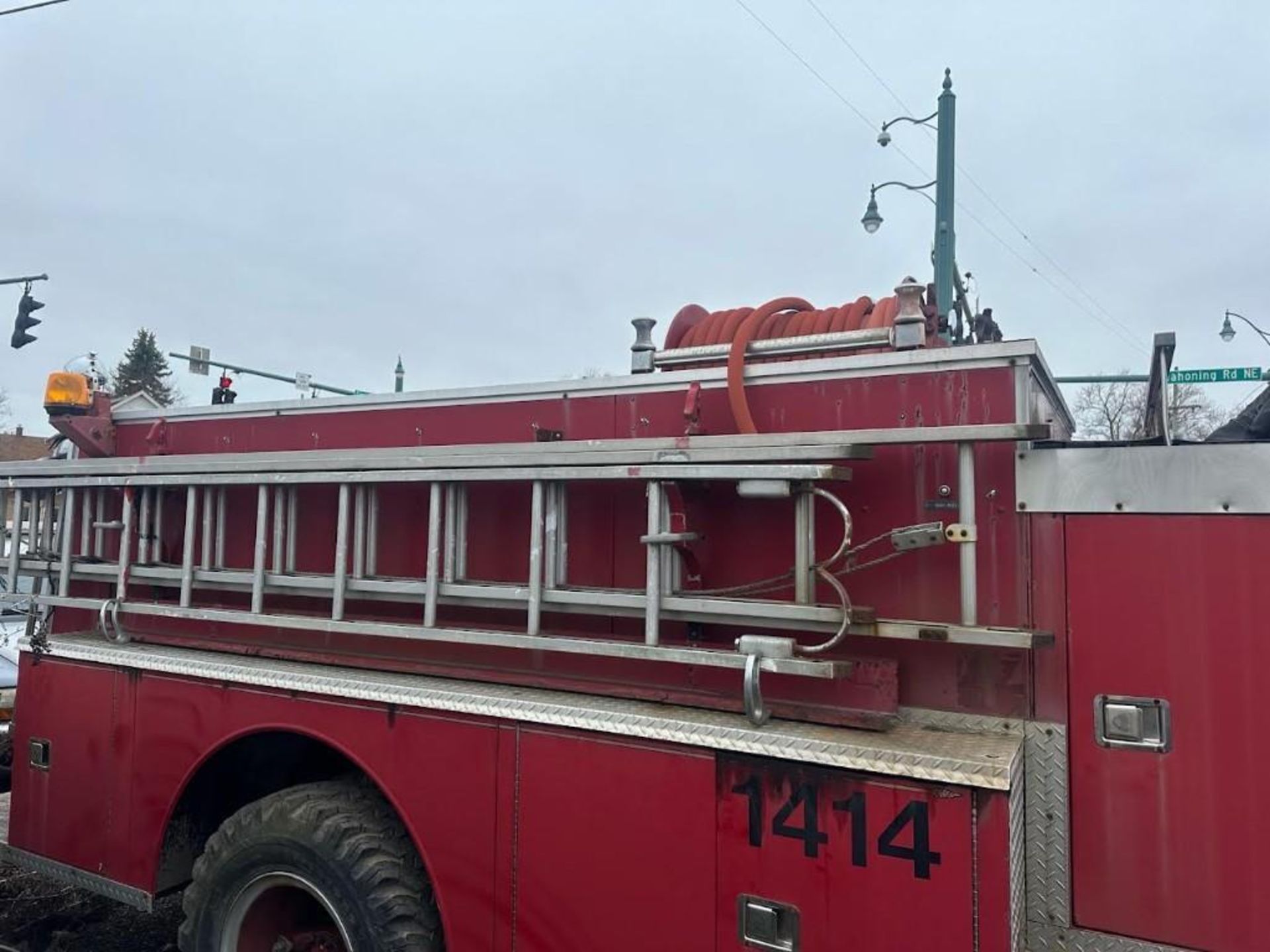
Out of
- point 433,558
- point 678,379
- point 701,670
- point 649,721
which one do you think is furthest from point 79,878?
point 678,379

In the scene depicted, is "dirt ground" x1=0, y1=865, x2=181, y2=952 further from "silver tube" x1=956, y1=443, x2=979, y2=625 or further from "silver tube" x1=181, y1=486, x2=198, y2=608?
"silver tube" x1=956, y1=443, x2=979, y2=625

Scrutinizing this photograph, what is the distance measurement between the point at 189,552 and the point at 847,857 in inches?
114

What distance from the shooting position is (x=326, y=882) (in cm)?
316

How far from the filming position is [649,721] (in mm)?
2709

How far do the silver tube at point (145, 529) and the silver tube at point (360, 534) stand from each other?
122 cm

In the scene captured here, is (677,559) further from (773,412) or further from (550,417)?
(550,417)

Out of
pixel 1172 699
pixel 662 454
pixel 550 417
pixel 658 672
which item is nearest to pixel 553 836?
pixel 658 672

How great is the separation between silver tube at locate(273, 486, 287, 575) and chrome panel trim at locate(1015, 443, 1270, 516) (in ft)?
9.02

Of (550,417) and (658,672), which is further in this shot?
(550,417)

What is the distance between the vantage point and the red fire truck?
2348mm

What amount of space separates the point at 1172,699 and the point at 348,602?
295cm

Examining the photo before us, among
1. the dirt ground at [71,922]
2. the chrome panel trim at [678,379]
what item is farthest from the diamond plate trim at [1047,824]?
the dirt ground at [71,922]

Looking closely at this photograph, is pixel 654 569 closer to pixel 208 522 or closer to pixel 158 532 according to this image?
pixel 208 522

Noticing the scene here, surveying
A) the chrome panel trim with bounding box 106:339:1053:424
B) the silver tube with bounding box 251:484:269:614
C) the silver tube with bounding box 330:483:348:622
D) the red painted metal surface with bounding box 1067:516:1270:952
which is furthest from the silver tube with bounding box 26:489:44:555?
the red painted metal surface with bounding box 1067:516:1270:952
